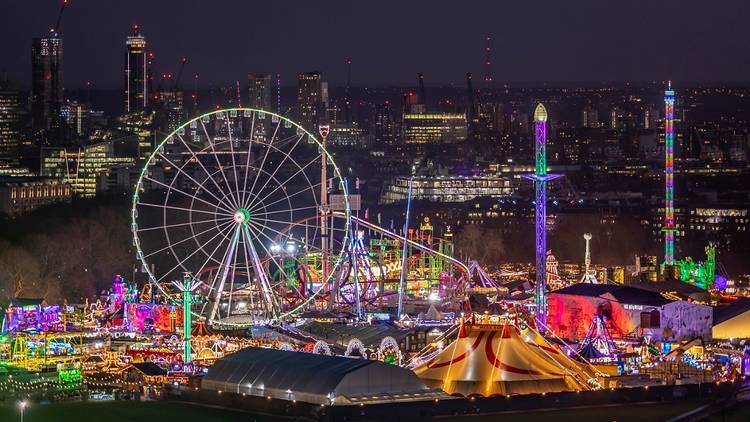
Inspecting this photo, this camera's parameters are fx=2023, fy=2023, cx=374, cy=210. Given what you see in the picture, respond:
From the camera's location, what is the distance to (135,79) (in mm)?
165500

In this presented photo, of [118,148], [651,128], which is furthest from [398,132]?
[118,148]

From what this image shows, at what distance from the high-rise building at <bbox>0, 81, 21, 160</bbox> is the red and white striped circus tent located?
323 feet

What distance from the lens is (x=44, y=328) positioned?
4706 centimetres

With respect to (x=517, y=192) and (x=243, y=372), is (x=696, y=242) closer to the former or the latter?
(x=517, y=192)

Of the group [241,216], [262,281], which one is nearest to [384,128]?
[262,281]

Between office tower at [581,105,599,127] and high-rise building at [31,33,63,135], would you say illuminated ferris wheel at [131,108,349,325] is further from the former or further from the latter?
office tower at [581,105,599,127]

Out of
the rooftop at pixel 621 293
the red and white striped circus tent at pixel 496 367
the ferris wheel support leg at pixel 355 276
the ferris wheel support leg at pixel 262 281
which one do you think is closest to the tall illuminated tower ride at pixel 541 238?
the rooftop at pixel 621 293

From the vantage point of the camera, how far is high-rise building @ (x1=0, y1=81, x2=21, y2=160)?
5413 inches

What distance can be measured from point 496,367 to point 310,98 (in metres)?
145

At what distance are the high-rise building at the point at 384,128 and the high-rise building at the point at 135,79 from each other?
23857 millimetres

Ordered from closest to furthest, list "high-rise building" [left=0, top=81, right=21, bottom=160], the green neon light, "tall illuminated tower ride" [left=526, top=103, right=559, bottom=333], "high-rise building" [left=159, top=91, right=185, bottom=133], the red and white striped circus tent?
the red and white striped circus tent
"tall illuminated tower ride" [left=526, top=103, right=559, bottom=333]
the green neon light
"high-rise building" [left=0, top=81, right=21, bottom=160]
"high-rise building" [left=159, top=91, right=185, bottom=133]

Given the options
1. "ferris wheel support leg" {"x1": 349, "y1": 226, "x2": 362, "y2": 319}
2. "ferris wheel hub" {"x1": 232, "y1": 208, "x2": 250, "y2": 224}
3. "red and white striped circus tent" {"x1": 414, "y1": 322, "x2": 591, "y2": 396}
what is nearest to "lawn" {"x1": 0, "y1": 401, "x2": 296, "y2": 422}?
"red and white striped circus tent" {"x1": 414, "y1": 322, "x2": 591, "y2": 396}

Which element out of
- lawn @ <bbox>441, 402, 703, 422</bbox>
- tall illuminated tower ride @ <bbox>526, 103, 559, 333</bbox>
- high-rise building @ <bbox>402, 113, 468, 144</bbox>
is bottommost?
lawn @ <bbox>441, 402, 703, 422</bbox>

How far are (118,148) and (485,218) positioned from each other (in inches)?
1419
